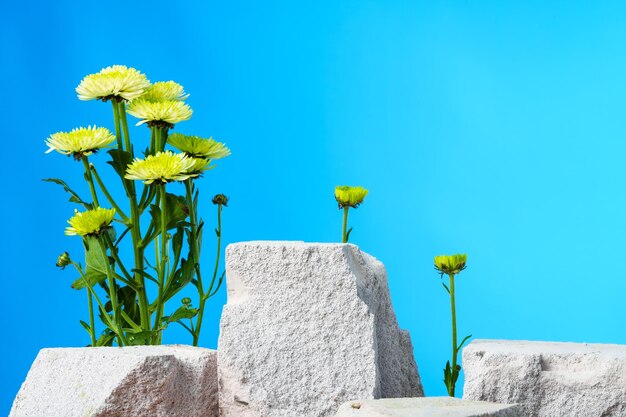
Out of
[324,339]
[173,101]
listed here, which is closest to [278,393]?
[324,339]

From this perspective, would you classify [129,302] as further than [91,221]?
Yes

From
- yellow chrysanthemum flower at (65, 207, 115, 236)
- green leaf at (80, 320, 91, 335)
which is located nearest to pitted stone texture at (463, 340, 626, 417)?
yellow chrysanthemum flower at (65, 207, 115, 236)

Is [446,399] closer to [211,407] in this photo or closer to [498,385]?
[498,385]

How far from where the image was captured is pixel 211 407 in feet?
7.89

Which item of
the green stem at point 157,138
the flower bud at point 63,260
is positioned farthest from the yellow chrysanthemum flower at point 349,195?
the flower bud at point 63,260

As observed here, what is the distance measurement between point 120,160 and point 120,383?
83cm

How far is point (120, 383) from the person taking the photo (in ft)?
7.40

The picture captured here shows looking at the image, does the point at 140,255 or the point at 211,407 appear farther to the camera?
the point at 140,255

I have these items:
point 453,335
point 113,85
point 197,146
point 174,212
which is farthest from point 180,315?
point 453,335

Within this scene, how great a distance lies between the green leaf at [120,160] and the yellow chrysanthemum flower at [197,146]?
15 centimetres

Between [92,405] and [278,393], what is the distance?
18.4 inches

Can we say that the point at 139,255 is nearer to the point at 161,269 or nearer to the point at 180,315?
the point at 161,269

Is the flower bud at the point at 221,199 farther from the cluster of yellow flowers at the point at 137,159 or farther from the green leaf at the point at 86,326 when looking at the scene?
the green leaf at the point at 86,326

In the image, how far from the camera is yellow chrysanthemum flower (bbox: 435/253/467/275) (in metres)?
2.66
